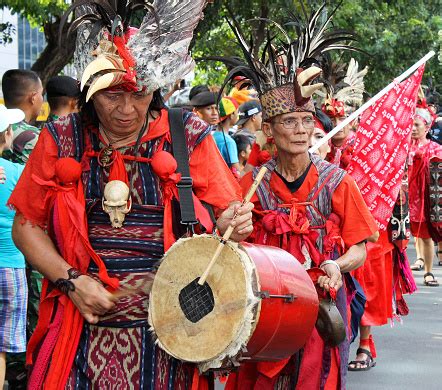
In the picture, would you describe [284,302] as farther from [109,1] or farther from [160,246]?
[109,1]

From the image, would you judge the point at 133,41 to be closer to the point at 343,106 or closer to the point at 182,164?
the point at 182,164

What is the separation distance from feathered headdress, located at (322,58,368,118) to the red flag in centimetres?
87

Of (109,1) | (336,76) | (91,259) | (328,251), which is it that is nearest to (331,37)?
(328,251)

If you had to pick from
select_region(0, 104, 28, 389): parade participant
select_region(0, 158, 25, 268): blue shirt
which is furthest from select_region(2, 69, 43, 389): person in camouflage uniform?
select_region(0, 158, 25, 268): blue shirt

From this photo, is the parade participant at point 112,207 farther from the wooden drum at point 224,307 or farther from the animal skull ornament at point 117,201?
the wooden drum at point 224,307

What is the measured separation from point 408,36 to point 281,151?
2292cm

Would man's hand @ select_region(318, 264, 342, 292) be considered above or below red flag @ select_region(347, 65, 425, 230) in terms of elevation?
below

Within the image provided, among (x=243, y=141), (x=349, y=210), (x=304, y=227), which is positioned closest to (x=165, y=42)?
(x=304, y=227)

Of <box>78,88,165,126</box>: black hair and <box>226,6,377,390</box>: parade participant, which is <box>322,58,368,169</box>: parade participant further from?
<box>78,88,165,126</box>: black hair

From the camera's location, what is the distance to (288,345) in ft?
13.9

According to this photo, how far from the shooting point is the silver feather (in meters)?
4.16

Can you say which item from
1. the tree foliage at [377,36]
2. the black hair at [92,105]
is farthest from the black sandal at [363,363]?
the tree foliage at [377,36]

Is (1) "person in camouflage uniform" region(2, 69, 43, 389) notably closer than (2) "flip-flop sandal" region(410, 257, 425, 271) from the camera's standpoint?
Yes

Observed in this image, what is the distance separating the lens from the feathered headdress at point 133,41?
159 inches
